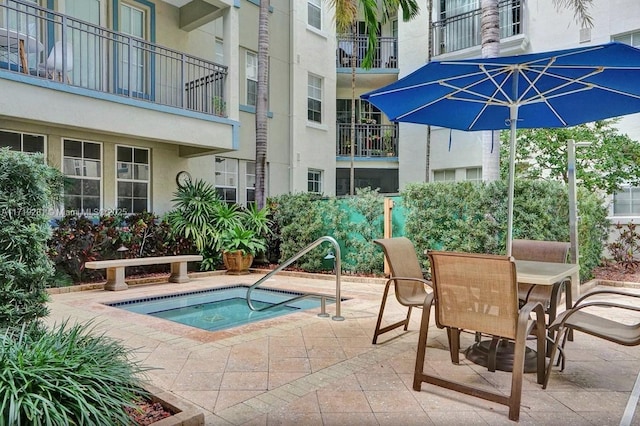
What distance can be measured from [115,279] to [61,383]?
617 centimetres

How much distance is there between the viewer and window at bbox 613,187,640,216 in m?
11.6

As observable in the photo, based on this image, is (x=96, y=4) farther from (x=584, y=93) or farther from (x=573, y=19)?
(x=573, y=19)

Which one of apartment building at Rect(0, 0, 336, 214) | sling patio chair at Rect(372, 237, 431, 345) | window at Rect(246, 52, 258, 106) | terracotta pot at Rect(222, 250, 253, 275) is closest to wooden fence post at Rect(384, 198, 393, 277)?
terracotta pot at Rect(222, 250, 253, 275)

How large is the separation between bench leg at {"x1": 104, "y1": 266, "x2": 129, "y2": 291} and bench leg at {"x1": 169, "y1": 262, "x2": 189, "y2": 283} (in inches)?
44.4

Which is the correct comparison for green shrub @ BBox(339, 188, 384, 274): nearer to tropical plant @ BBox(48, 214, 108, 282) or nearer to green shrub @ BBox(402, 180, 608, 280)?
green shrub @ BBox(402, 180, 608, 280)

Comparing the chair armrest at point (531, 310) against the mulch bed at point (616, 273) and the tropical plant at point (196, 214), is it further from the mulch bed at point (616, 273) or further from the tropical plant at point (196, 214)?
the tropical plant at point (196, 214)

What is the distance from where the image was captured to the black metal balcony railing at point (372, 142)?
1645 centimetres

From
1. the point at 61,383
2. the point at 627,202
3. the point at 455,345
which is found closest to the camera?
the point at 61,383

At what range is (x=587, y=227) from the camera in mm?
8188

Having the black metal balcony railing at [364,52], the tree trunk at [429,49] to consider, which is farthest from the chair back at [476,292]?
the black metal balcony railing at [364,52]

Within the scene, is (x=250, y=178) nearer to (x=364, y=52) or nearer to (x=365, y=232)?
(x=365, y=232)

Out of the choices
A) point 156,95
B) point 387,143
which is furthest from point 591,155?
point 156,95

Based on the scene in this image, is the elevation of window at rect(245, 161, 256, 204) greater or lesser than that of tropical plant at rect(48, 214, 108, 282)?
greater

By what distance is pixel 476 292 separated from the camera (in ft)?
10.6
